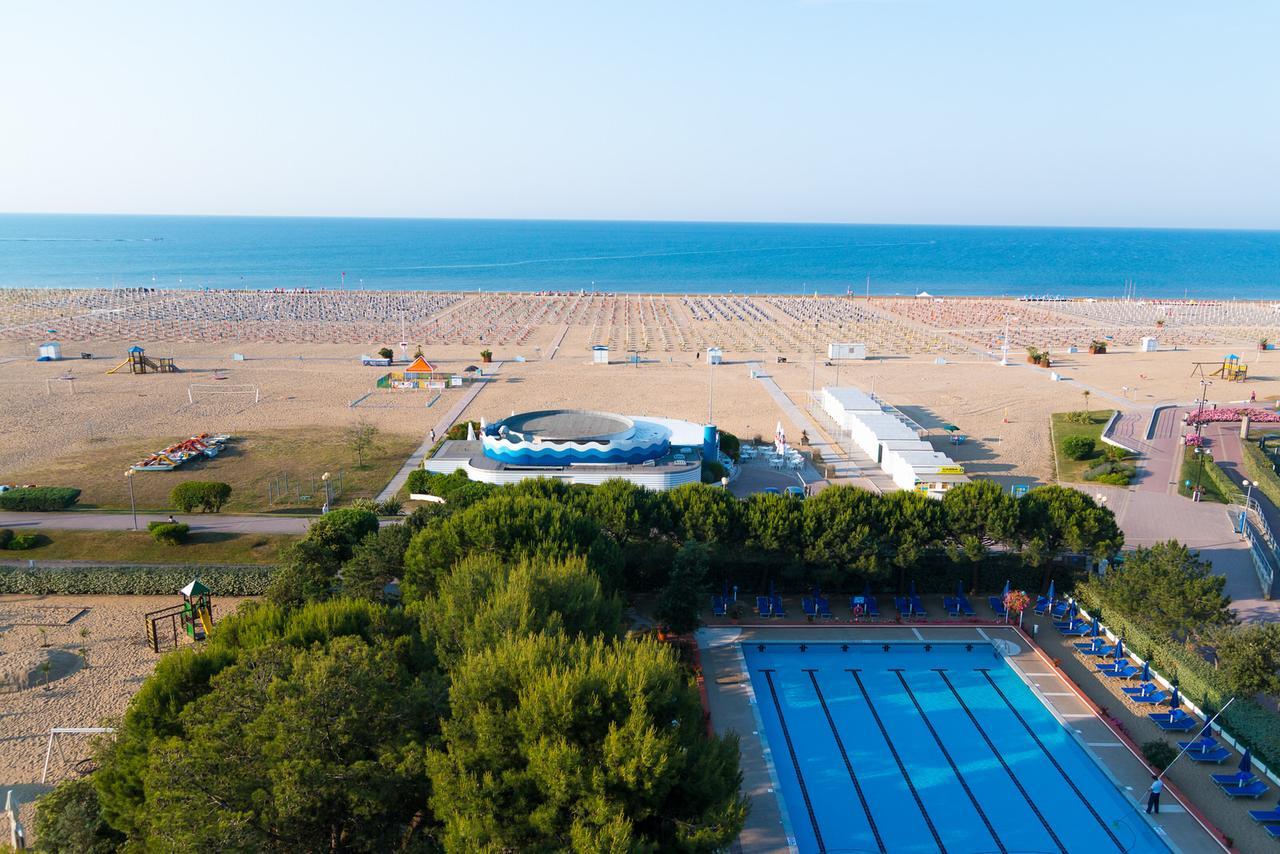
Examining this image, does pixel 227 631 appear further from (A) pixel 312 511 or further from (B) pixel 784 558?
(A) pixel 312 511

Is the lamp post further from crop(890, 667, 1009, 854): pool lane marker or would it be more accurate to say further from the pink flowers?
the pink flowers

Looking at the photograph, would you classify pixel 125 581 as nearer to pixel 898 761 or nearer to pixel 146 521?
pixel 146 521

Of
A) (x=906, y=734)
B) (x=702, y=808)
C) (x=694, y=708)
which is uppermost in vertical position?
(x=694, y=708)

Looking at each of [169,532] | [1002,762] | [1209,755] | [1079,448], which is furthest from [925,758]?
[1079,448]

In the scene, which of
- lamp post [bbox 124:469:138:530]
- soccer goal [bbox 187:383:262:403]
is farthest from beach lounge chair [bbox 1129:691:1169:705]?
soccer goal [bbox 187:383:262:403]

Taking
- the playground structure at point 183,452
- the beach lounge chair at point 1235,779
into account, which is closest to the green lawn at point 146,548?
the playground structure at point 183,452

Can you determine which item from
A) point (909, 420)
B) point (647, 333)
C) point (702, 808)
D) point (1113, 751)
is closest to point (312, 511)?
point (702, 808)
